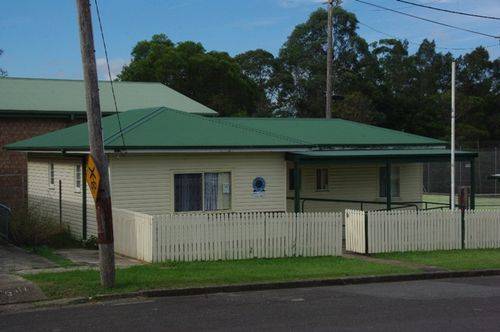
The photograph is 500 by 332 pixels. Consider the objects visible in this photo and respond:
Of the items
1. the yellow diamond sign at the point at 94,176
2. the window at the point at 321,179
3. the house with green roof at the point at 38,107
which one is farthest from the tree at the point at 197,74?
the yellow diamond sign at the point at 94,176

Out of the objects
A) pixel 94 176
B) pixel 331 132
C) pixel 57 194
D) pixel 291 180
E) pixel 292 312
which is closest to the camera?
pixel 292 312

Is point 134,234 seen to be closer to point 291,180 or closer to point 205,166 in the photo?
point 205,166

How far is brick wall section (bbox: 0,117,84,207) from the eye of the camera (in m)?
25.5

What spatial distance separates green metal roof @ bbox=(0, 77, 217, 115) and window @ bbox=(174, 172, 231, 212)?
404 inches

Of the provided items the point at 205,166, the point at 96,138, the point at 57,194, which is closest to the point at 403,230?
the point at 205,166

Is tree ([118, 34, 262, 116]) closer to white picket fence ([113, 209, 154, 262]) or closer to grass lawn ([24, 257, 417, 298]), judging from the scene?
white picket fence ([113, 209, 154, 262])

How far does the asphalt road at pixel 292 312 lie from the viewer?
358 inches

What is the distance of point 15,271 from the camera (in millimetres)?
13594

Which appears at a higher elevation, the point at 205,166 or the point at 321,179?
the point at 205,166

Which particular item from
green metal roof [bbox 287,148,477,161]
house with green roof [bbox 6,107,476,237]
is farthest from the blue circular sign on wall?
green metal roof [bbox 287,148,477,161]

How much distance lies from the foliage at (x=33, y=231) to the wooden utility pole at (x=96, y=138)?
6.91m

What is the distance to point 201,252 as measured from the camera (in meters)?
15.8

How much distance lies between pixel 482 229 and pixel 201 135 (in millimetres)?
8294

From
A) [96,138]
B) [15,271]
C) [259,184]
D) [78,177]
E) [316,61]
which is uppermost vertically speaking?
[316,61]
